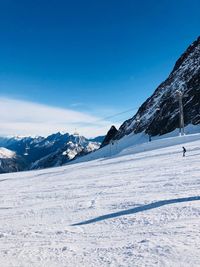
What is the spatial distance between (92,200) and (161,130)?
82009 millimetres

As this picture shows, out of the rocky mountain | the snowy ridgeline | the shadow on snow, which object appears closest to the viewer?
the shadow on snow

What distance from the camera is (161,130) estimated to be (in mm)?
94812

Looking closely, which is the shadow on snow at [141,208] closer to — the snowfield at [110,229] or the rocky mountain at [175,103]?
the snowfield at [110,229]

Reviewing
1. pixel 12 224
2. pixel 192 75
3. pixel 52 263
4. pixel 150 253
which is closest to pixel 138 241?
pixel 150 253

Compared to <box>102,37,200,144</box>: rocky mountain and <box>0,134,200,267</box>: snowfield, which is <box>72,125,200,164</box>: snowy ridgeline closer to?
<box>102,37,200,144</box>: rocky mountain

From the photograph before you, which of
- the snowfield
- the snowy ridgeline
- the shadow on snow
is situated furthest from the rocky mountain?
the shadow on snow

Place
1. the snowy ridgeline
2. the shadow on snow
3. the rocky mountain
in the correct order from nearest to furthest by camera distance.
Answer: the shadow on snow, the snowy ridgeline, the rocky mountain

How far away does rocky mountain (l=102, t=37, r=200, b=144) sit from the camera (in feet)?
295

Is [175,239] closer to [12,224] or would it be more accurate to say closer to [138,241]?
[138,241]

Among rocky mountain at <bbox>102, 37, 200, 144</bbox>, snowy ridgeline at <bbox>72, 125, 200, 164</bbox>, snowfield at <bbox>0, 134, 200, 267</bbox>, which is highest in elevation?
rocky mountain at <bbox>102, 37, 200, 144</bbox>

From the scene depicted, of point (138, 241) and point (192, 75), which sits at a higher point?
point (192, 75)

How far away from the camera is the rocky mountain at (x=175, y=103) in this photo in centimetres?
8994

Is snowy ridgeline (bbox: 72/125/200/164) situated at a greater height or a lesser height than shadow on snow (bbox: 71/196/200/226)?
greater

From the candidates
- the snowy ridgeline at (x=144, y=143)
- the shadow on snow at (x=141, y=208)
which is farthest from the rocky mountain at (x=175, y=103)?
the shadow on snow at (x=141, y=208)
